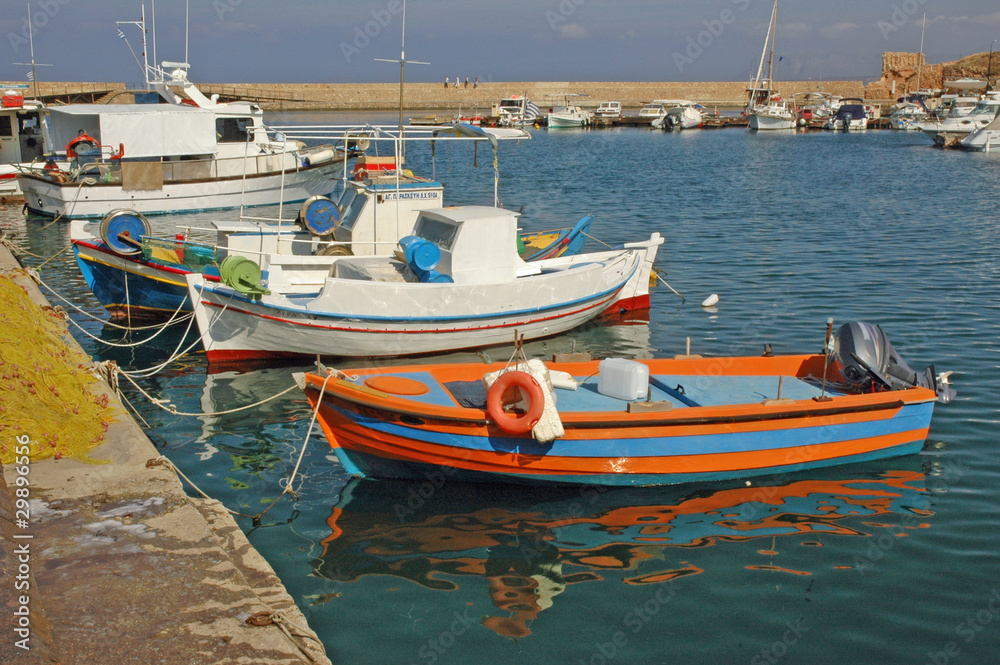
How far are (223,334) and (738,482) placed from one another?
26.6ft

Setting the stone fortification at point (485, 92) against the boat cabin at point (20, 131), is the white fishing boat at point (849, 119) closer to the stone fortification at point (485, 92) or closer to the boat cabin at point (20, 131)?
the stone fortification at point (485, 92)

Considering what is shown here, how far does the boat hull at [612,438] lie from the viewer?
8.09 meters

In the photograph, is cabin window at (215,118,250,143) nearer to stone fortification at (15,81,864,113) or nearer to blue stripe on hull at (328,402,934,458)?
blue stripe on hull at (328,402,934,458)

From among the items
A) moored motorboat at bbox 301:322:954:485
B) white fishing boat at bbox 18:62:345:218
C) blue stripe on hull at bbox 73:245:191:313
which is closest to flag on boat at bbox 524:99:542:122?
white fishing boat at bbox 18:62:345:218

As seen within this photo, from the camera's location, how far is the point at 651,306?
16.7m

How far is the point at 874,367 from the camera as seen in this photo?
947 cm

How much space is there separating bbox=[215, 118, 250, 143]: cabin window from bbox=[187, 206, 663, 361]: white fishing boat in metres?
16.8

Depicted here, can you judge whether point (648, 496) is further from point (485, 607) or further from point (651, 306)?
point (651, 306)

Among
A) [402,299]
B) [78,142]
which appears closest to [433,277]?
[402,299]

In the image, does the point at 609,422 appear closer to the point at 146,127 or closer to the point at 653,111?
the point at 146,127

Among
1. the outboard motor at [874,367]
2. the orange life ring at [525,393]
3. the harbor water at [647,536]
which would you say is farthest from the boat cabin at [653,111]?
the orange life ring at [525,393]

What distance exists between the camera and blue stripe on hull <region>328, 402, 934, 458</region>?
8.13 meters

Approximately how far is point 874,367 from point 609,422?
12.0ft

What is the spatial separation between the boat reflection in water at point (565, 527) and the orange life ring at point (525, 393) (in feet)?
3.41
